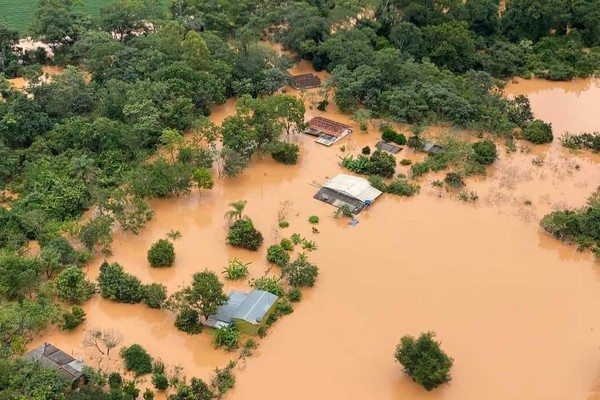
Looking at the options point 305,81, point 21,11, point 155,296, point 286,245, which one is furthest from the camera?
point 21,11

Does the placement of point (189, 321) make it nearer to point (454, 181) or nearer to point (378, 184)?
point (378, 184)

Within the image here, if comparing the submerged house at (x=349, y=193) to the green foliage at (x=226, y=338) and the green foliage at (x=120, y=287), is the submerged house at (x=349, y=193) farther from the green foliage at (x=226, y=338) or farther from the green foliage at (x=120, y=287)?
the green foliage at (x=120, y=287)

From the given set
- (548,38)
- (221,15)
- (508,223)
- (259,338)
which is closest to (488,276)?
(508,223)

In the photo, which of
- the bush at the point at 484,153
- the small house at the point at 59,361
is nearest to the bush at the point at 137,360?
the small house at the point at 59,361

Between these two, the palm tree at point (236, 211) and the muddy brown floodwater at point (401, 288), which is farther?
the palm tree at point (236, 211)

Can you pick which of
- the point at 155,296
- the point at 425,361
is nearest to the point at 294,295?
the point at 155,296

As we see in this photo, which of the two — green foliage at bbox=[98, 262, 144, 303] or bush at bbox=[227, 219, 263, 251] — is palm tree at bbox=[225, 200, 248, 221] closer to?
bush at bbox=[227, 219, 263, 251]
